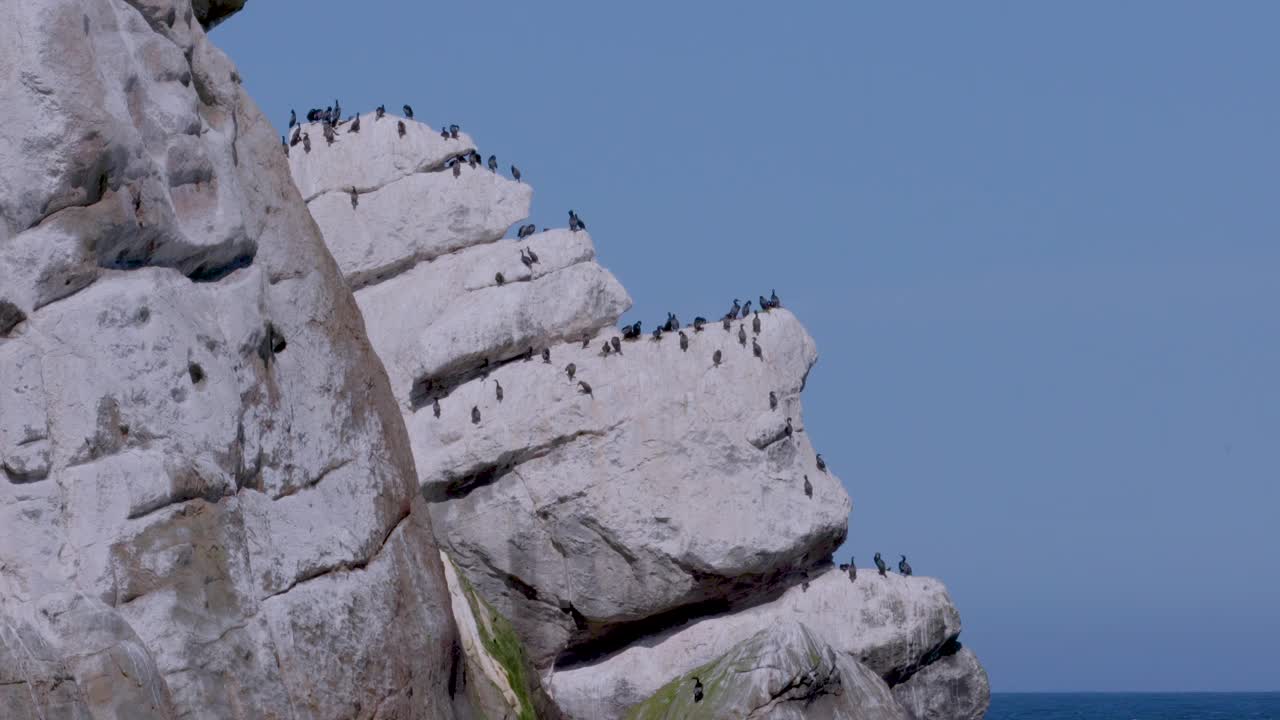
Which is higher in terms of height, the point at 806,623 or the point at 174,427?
the point at 174,427

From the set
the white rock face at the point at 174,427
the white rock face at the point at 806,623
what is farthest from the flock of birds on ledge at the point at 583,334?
the white rock face at the point at 174,427

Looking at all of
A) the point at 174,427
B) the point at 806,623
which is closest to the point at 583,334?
the point at 806,623

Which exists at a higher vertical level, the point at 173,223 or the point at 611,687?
the point at 173,223

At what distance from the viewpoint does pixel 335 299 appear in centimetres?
2455

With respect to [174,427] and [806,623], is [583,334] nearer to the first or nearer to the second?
[806,623]

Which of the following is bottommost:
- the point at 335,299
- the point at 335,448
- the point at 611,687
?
the point at 611,687

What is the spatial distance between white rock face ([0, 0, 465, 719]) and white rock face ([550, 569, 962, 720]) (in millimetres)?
24529

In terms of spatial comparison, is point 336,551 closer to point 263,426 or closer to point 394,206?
point 263,426

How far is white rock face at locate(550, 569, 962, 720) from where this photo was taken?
4834cm

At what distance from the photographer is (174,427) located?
20906 millimetres

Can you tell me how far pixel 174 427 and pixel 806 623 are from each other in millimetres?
28903

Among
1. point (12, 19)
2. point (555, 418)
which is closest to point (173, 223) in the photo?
point (12, 19)

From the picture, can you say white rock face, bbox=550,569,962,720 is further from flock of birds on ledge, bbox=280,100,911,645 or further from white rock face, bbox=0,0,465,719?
white rock face, bbox=0,0,465,719

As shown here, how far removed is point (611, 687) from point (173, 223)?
28.4 m
